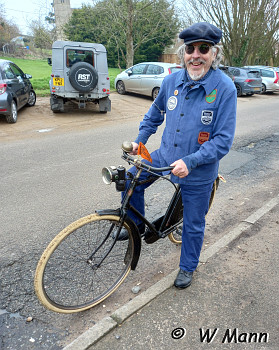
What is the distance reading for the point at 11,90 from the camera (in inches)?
323

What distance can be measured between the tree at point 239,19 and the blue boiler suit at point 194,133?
2416cm

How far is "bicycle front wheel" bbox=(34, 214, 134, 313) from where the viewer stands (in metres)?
2.16

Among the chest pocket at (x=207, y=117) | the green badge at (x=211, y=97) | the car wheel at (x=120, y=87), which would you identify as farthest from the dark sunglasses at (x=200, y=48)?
the car wheel at (x=120, y=87)

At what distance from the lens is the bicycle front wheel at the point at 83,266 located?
2164mm

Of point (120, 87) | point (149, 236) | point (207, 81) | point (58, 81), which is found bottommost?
point (149, 236)

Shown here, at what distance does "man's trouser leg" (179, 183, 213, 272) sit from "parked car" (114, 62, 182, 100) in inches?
422

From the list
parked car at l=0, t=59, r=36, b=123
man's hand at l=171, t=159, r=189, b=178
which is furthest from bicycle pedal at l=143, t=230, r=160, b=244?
parked car at l=0, t=59, r=36, b=123

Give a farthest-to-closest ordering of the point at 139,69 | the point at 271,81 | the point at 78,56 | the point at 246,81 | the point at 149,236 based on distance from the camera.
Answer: the point at 271,81, the point at 246,81, the point at 139,69, the point at 78,56, the point at 149,236

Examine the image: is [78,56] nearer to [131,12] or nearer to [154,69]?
[154,69]

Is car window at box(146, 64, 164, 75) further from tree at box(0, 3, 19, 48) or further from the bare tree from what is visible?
tree at box(0, 3, 19, 48)

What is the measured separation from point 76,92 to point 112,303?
26.1ft

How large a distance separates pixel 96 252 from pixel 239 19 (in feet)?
86.5

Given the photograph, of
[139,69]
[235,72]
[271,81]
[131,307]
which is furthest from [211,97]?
[271,81]

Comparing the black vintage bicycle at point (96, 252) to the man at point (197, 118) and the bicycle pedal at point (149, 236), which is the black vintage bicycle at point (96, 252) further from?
the man at point (197, 118)
